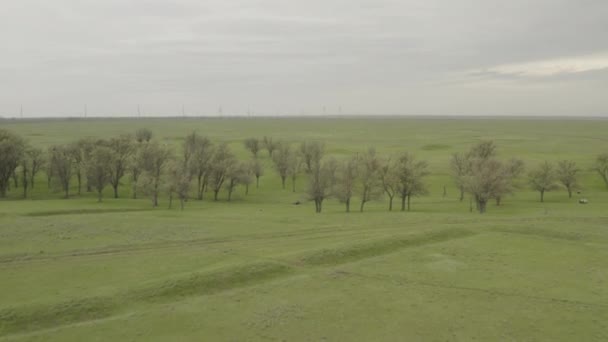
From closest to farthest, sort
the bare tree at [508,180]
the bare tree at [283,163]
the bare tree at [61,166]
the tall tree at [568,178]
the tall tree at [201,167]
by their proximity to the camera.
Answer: the bare tree at [508,180]
the bare tree at [61,166]
the tall tree at [568,178]
the tall tree at [201,167]
the bare tree at [283,163]

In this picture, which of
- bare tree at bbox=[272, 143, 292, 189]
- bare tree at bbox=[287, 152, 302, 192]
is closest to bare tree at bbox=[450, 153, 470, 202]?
bare tree at bbox=[287, 152, 302, 192]

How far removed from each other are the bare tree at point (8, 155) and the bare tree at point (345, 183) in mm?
51844

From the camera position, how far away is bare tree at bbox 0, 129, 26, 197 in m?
65.6

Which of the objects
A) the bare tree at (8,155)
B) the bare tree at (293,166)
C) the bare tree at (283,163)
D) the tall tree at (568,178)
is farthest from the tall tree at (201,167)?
the tall tree at (568,178)

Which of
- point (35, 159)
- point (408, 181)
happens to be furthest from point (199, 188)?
point (408, 181)

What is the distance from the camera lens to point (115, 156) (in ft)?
224

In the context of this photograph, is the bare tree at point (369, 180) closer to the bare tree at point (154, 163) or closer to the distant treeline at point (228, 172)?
the distant treeline at point (228, 172)

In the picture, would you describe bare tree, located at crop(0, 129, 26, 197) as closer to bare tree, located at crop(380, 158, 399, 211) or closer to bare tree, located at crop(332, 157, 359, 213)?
bare tree, located at crop(332, 157, 359, 213)

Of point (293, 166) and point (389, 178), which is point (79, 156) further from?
point (389, 178)

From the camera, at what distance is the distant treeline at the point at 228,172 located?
60.0m

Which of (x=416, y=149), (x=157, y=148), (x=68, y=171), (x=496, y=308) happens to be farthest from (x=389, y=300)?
(x=416, y=149)

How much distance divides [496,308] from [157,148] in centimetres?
5982

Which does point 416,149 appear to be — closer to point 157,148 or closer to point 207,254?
point 157,148

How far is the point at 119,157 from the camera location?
69.4m
